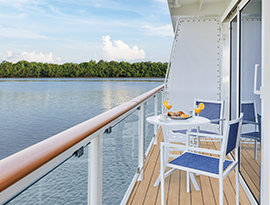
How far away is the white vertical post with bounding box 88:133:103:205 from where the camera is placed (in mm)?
1218

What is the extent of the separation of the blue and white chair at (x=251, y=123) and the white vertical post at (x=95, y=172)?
4.47 feet

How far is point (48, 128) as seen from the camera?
23.4 metres

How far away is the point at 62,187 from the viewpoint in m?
0.91

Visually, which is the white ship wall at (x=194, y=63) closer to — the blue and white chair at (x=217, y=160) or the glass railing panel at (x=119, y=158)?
the glass railing panel at (x=119, y=158)

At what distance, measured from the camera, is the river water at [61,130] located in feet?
2.92

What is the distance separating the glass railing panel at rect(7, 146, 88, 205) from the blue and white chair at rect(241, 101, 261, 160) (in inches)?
59.6

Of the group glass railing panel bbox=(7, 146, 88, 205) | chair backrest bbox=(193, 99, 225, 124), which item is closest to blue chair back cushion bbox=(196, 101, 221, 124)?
chair backrest bbox=(193, 99, 225, 124)

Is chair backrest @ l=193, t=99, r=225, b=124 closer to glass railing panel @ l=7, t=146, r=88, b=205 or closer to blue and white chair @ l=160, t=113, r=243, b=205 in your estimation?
blue and white chair @ l=160, t=113, r=243, b=205

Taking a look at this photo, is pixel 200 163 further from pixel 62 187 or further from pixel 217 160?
pixel 62 187

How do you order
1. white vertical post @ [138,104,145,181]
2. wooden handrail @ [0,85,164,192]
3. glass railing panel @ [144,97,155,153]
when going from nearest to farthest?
wooden handrail @ [0,85,164,192] < white vertical post @ [138,104,145,181] < glass railing panel @ [144,97,155,153]

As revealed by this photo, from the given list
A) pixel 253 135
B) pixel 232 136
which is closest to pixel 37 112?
pixel 253 135

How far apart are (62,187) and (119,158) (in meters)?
0.91

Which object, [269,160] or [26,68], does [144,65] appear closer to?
[26,68]

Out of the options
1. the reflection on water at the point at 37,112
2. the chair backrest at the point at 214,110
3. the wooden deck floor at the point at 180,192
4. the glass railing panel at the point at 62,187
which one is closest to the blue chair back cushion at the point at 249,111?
the chair backrest at the point at 214,110
